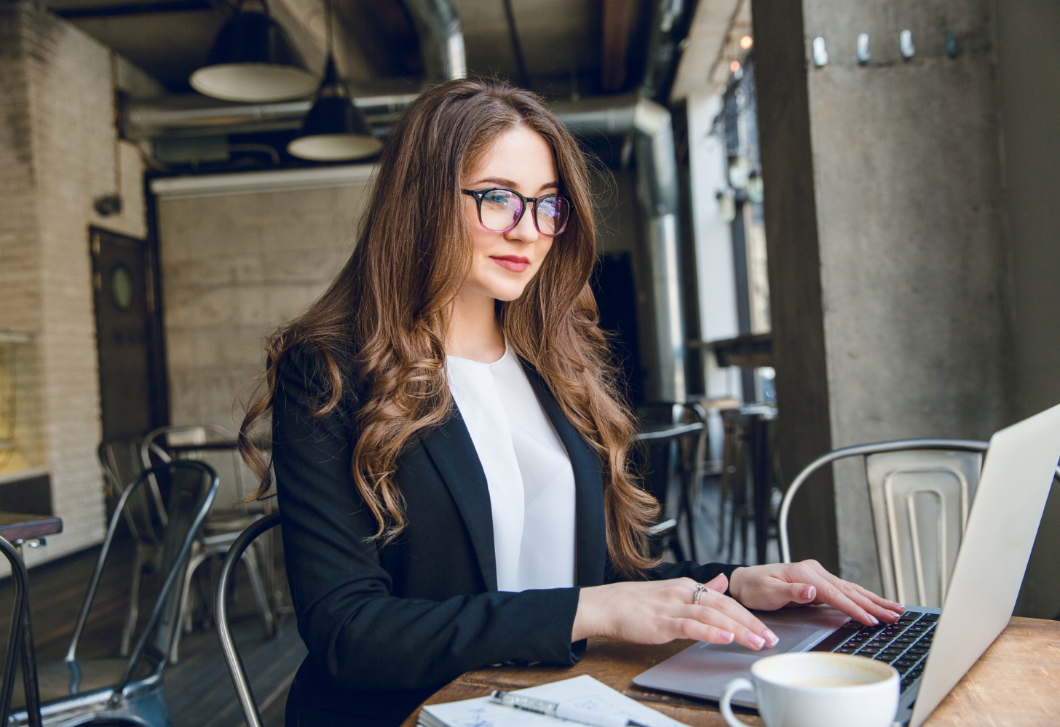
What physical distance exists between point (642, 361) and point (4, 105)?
6.33m

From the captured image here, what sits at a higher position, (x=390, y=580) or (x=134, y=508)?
(x=390, y=580)

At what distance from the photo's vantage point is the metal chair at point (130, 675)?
62.2 inches

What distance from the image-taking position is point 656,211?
744 cm

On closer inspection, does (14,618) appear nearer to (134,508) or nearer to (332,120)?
(134,508)

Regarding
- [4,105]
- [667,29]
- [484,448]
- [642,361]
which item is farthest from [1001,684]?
[642,361]

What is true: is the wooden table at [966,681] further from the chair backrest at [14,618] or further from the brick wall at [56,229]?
the brick wall at [56,229]

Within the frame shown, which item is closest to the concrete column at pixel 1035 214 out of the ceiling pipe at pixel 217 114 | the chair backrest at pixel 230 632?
the chair backrest at pixel 230 632

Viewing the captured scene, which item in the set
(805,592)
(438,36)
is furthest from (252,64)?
(805,592)

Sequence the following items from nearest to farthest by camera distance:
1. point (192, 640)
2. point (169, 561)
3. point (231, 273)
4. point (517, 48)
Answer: point (169, 561)
point (192, 640)
point (517, 48)
point (231, 273)

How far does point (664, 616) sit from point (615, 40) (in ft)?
21.0

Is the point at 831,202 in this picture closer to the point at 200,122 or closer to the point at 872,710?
the point at 872,710

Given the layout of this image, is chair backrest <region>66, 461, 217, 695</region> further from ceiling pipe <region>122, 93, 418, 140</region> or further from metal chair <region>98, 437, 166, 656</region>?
ceiling pipe <region>122, 93, 418, 140</region>

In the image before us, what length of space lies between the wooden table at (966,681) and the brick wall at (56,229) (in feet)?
18.0

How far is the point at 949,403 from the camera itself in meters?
2.10
